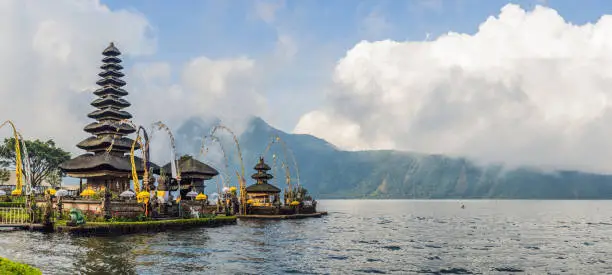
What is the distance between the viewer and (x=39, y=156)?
116 metres

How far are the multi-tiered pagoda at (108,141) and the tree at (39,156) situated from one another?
24162 millimetres

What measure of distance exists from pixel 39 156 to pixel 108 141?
3447cm

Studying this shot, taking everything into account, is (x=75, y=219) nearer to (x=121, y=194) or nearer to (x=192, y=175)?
(x=121, y=194)

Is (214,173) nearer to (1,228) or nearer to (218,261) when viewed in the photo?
(1,228)

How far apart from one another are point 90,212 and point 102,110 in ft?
132

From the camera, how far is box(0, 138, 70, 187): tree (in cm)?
11168

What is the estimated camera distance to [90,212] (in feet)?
209

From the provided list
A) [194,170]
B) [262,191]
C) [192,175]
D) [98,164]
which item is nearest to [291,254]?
[98,164]

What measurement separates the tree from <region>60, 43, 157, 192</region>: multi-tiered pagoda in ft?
79.3

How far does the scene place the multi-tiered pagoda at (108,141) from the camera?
87125 millimetres

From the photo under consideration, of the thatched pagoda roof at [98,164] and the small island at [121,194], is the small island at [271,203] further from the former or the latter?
the thatched pagoda roof at [98,164]

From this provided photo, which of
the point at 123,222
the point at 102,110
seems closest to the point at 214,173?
the point at 102,110

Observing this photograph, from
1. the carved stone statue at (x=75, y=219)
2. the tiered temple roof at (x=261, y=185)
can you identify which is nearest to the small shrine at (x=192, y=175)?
the tiered temple roof at (x=261, y=185)

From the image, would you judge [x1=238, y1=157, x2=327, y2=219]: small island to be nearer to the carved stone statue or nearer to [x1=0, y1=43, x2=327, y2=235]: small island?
[x1=0, y1=43, x2=327, y2=235]: small island
